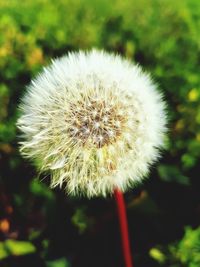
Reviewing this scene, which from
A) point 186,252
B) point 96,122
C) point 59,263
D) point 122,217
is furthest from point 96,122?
point 59,263

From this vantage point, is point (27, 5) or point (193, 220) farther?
point (27, 5)

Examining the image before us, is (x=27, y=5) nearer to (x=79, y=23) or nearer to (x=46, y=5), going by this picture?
(x=46, y=5)

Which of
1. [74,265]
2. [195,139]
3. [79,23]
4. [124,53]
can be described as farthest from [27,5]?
[74,265]

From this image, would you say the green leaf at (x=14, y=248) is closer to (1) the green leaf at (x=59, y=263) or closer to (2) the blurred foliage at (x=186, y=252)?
(1) the green leaf at (x=59, y=263)

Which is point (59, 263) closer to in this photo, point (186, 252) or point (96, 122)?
point (186, 252)

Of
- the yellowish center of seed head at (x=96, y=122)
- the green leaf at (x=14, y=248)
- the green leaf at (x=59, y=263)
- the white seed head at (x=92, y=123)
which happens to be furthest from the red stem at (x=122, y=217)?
the green leaf at (x=14, y=248)

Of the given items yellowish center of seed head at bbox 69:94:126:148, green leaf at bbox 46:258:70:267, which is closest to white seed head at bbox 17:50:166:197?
yellowish center of seed head at bbox 69:94:126:148
